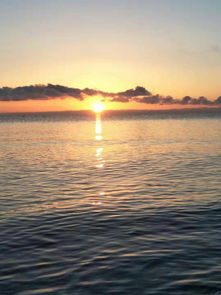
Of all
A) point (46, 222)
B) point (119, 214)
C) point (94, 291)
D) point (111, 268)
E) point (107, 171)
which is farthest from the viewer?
point (107, 171)

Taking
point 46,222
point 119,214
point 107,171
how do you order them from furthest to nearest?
1. point 107,171
2. point 119,214
3. point 46,222

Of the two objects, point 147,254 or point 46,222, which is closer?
point 147,254

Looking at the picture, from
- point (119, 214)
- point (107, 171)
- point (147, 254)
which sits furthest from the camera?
point (107, 171)

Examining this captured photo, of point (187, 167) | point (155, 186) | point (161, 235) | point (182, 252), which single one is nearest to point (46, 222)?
point (161, 235)

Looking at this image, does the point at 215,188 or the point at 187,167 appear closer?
the point at 215,188

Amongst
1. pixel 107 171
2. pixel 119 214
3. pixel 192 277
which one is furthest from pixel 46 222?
pixel 107 171

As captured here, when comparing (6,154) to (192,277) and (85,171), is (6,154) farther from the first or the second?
(192,277)

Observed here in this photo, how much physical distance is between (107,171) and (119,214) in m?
14.7

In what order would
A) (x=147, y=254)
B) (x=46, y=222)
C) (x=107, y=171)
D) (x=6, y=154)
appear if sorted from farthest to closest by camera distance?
(x=6, y=154)
(x=107, y=171)
(x=46, y=222)
(x=147, y=254)

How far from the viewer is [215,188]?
23234mm

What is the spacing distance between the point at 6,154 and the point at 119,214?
3234 centimetres

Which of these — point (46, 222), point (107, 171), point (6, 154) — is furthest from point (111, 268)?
point (6, 154)

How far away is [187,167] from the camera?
33312 mm

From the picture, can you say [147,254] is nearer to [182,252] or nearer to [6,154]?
[182,252]
